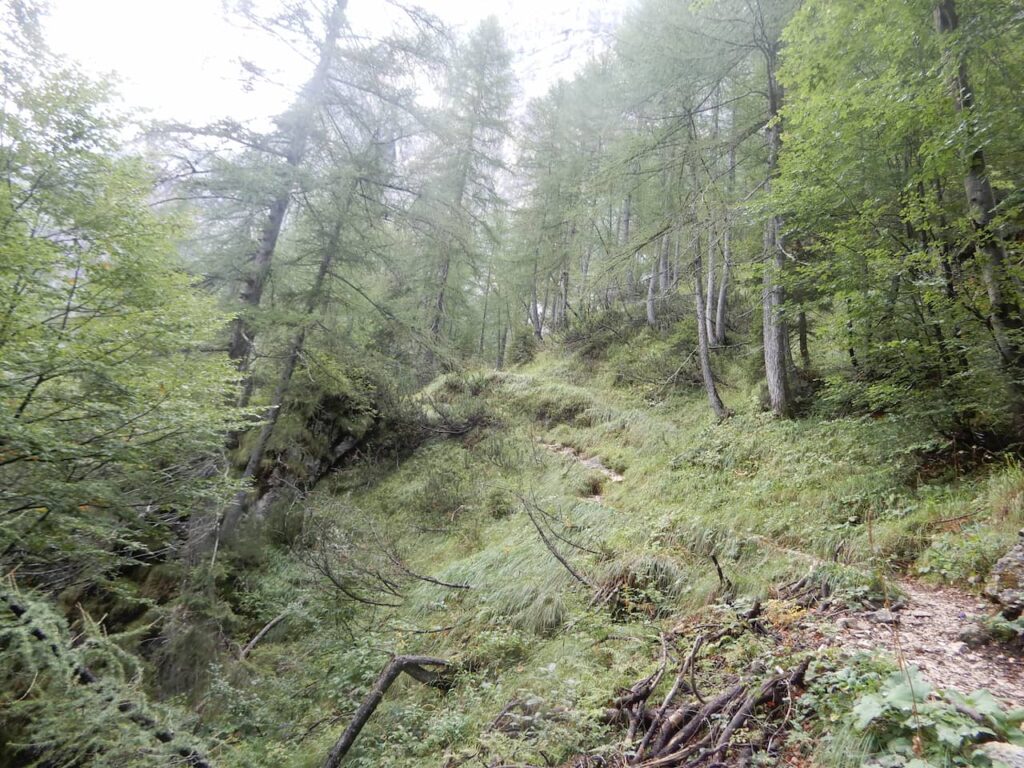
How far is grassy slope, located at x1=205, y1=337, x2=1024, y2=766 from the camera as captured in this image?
11.5 feet

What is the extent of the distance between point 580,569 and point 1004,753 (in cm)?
381

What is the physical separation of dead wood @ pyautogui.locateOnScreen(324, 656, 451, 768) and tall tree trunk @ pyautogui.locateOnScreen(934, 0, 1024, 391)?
6.07 meters

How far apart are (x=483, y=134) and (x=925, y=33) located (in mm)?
13416

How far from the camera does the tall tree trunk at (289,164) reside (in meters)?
8.19

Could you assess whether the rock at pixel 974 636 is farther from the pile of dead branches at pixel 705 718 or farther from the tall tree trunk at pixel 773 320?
the tall tree trunk at pixel 773 320

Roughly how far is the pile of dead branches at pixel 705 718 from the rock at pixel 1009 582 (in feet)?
4.29

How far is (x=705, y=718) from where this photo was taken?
249 centimetres

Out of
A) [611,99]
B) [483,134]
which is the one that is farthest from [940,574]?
[483,134]

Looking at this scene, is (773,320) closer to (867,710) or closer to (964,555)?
(964,555)

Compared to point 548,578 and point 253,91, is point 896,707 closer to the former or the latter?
point 548,578

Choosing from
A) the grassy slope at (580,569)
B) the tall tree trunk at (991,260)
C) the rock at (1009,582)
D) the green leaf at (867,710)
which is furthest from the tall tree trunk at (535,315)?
the green leaf at (867,710)

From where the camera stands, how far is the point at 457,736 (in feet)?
11.6

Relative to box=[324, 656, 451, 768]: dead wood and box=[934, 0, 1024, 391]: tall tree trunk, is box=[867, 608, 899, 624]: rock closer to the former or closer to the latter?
box=[934, 0, 1024, 391]: tall tree trunk

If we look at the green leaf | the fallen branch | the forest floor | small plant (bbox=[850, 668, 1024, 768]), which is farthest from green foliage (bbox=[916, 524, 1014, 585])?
the fallen branch
